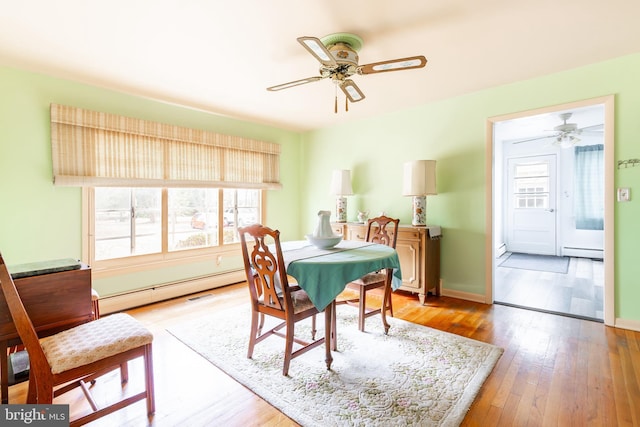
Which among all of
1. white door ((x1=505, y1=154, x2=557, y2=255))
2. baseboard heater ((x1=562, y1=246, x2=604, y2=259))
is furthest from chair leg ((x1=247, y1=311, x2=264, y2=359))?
baseboard heater ((x1=562, y1=246, x2=604, y2=259))

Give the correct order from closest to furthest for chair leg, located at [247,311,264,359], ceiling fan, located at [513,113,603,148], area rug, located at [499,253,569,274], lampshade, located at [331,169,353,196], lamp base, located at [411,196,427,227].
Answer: chair leg, located at [247,311,264,359], lamp base, located at [411,196,427,227], lampshade, located at [331,169,353,196], ceiling fan, located at [513,113,603,148], area rug, located at [499,253,569,274]

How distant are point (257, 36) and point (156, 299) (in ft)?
9.91

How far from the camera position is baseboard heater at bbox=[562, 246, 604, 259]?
5.84m

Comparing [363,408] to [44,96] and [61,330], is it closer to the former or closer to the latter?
[61,330]

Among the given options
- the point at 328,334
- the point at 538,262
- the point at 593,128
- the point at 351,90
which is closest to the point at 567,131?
the point at 593,128

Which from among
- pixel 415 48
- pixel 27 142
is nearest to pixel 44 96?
pixel 27 142

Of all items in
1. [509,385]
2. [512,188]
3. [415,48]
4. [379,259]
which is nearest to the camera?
[509,385]

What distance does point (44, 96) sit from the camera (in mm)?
2830

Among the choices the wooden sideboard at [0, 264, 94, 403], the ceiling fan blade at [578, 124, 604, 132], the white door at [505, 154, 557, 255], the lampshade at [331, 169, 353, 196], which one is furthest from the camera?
the white door at [505, 154, 557, 255]

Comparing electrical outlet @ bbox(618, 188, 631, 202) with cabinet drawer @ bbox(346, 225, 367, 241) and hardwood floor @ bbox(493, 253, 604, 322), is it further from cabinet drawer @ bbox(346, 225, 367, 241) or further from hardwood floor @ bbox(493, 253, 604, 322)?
cabinet drawer @ bbox(346, 225, 367, 241)

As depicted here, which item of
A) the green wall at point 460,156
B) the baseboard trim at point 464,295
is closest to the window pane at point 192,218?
the green wall at point 460,156

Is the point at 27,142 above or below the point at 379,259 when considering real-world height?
above

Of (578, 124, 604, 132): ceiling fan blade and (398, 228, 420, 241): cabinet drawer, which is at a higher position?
(578, 124, 604, 132): ceiling fan blade

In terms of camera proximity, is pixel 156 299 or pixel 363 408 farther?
pixel 156 299
